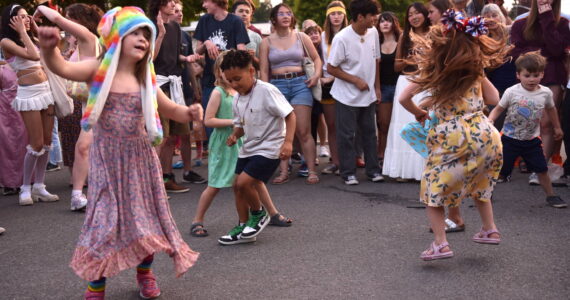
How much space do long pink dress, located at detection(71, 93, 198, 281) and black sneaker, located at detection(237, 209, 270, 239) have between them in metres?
1.24

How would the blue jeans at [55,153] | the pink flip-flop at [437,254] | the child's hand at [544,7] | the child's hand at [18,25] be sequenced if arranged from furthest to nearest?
the blue jeans at [55,153], the child's hand at [544,7], the child's hand at [18,25], the pink flip-flop at [437,254]

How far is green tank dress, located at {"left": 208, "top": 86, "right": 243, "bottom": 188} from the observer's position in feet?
17.7

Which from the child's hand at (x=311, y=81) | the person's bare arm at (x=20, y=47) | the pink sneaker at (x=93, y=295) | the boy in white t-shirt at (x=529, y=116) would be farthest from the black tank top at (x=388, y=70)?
the pink sneaker at (x=93, y=295)

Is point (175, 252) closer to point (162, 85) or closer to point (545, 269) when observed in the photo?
point (545, 269)

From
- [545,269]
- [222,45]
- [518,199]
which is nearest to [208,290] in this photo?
[545,269]

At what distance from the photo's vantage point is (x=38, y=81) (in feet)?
22.9

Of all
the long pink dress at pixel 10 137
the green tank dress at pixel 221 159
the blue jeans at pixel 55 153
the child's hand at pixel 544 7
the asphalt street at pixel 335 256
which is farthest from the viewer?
the blue jeans at pixel 55 153

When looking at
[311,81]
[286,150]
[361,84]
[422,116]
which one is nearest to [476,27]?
[422,116]

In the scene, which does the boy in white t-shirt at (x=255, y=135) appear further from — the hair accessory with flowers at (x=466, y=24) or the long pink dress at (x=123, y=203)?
the hair accessory with flowers at (x=466, y=24)

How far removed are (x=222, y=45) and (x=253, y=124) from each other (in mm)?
2817

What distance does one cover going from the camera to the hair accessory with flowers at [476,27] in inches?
171

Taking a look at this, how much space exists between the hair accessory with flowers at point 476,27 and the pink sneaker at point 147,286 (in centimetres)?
259

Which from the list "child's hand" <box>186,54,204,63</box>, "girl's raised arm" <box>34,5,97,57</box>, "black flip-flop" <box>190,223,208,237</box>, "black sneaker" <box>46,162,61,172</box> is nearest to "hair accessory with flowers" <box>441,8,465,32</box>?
"girl's raised arm" <box>34,5,97,57</box>

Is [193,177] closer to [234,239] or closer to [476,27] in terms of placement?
[234,239]
